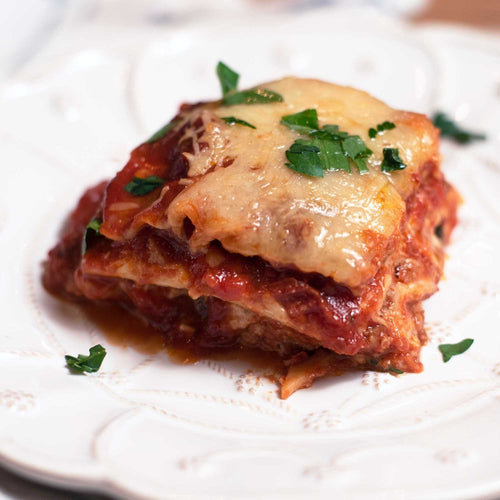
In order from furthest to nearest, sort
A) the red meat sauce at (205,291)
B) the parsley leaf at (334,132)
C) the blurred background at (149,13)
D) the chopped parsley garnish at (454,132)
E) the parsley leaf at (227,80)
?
the blurred background at (149,13)
the chopped parsley garnish at (454,132)
the parsley leaf at (227,80)
the parsley leaf at (334,132)
the red meat sauce at (205,291)

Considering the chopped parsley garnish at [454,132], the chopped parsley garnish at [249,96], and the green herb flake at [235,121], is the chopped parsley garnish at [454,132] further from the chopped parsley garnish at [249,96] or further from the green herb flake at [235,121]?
the green herb flake at [235,121]

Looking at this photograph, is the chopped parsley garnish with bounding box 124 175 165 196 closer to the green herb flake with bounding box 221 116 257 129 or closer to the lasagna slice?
the lasagna slice

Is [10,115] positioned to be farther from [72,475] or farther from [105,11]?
[72,475]

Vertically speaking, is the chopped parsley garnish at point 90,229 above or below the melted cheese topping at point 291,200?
below

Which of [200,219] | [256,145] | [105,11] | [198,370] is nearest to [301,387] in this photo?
[198,370]

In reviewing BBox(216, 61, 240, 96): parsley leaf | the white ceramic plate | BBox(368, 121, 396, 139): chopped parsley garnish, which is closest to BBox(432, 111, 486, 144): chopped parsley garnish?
the white ceramic plate

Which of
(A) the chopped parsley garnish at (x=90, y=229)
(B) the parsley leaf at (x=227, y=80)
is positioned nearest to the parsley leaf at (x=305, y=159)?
(B) the parsley leaf at (x=227, y=80)

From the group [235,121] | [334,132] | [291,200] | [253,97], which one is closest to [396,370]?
[291,200]
